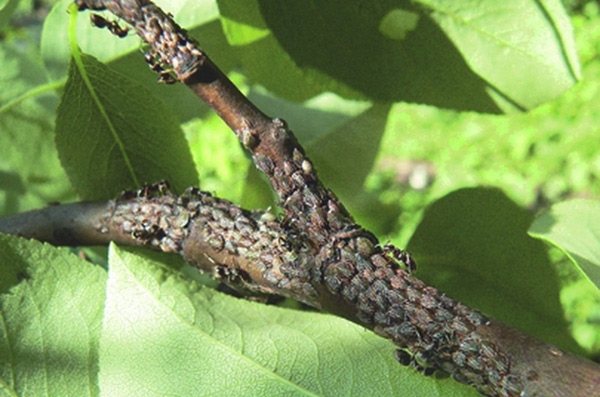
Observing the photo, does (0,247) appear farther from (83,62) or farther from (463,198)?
(463,198)

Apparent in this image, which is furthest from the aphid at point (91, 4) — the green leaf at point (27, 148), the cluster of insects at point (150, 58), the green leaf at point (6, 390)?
the green leaf at point (27, 148)

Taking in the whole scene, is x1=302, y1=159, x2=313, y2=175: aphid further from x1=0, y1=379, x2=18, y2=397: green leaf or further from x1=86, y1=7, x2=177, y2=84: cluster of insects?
x1=0, y1=379, x2=18, y2=397: green leaf

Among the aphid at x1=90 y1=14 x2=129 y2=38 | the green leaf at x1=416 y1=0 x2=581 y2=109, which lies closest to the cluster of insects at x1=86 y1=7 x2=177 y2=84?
the aphid at x1=90 y1=14 x2=129 y2=38

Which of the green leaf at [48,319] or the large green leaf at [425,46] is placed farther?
the large green leaf at [425,46]

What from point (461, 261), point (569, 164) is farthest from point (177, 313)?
point (569, 164)

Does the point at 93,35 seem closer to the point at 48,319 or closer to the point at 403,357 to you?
the point at 48,319

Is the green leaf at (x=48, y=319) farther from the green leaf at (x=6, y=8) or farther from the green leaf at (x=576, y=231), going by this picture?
the green leaf at (x=576, y=231)
